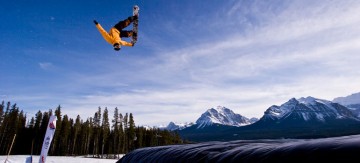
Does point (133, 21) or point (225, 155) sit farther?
point (133, 21)

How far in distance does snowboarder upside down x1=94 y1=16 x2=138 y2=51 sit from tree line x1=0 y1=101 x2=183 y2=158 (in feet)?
213

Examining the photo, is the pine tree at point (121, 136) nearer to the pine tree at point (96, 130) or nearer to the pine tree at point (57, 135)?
the pine tree at point (96, 130)

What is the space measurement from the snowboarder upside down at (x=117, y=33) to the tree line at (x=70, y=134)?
64.9m

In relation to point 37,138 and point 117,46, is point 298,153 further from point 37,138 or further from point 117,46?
point 37,138

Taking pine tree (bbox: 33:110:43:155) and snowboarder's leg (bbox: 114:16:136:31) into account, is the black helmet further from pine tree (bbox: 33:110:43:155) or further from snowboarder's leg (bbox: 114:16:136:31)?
pine tree (bbox: 33:110:43:155)

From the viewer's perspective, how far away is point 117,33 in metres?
Result: 9.90

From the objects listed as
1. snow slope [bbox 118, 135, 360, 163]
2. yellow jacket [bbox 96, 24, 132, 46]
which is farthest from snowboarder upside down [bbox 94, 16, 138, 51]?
snow slope [bbox 118, 135, 360, 163]

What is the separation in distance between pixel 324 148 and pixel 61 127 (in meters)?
80.2

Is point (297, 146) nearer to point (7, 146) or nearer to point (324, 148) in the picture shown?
point (324, 148)

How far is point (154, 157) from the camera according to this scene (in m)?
3.54

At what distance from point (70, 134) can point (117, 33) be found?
2980 inches

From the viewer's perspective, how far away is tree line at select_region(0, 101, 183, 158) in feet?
232

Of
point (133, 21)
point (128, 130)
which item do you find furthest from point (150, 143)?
point (133, 21)

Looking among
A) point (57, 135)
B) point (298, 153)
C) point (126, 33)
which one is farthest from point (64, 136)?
point (298, 153)
